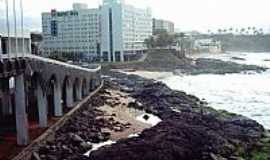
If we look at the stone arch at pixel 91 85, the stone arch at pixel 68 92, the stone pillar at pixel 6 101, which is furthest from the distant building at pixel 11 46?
the stone arch at pixel 91 85

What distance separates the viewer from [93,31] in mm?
111250

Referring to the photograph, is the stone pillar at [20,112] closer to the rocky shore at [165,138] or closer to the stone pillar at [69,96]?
the rocky shore at [165,138]

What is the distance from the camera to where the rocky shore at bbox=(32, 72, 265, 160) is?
81.6ft

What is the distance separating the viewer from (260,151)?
27.3 metres

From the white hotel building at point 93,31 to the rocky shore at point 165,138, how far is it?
67.0 metres

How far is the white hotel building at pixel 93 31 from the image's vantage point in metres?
110

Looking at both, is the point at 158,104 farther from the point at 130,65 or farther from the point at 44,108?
the point at 130,65

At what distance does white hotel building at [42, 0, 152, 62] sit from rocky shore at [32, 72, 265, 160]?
66985 mm

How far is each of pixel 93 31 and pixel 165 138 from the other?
86.4m

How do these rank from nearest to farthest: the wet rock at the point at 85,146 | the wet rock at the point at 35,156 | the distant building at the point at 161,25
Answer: the wet rock at the point at 35,156 → the wet rock at the point at 85,146 → the distant building at the point at 161,25

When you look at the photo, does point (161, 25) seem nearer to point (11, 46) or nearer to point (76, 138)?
point (76, 138)

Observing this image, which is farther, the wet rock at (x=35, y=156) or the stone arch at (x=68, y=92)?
the stone arch at (x=68, y=92)

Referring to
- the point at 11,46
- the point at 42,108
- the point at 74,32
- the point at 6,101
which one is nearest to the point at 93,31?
the point at 74,32

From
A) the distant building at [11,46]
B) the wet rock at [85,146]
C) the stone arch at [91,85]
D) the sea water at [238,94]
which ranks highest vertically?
the distant building at [11,46]
